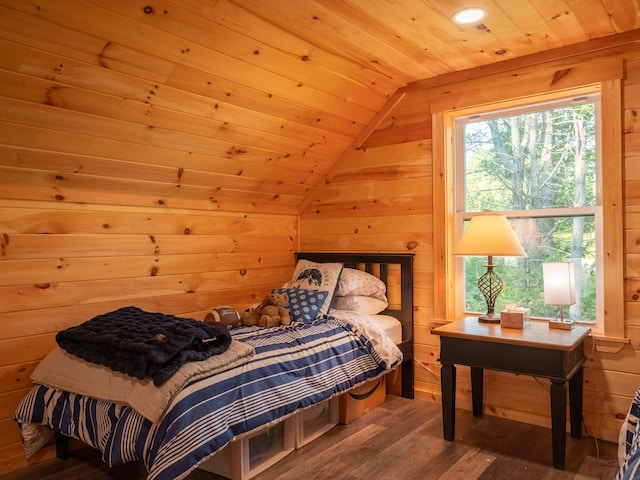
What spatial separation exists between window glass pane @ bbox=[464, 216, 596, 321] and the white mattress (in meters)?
0.49

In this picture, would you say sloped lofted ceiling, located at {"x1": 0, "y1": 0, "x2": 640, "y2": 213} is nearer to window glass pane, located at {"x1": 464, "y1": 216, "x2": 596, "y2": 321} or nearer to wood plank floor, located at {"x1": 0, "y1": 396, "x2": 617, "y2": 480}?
window glass pane, located at {"x1": 464, "y1": 216, "x2": 596, "y2": 321}

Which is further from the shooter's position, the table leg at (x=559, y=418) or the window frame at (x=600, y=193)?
the window frame at (x=600, y=193)

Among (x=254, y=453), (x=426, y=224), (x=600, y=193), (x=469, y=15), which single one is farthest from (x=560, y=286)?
(x=254, y=453)

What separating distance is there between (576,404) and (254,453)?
172cm

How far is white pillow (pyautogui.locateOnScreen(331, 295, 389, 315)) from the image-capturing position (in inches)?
129

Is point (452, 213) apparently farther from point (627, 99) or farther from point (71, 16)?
point (71, 16)

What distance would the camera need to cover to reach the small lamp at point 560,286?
2555 millimetres

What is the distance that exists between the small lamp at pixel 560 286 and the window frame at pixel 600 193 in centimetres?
24

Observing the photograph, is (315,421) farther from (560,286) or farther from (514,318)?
(560,286)

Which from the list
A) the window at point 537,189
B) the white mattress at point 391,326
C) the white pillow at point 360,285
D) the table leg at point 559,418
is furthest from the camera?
the white pillow at point 360,285

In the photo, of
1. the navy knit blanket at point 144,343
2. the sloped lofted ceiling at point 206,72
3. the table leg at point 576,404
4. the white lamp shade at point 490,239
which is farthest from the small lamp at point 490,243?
the navy knit blanket at point 144,343

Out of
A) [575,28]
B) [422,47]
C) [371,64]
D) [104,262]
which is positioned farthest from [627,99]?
[104,262]

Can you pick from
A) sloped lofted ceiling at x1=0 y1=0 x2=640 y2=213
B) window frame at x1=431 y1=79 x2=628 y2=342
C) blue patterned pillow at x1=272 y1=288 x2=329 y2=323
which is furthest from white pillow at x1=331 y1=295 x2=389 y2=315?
sloped lofted ceiling at x1=0 y1=0 x2=640 y2=213

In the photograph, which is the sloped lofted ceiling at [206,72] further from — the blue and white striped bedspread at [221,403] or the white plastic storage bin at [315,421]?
the white plastic storage bin at [315,421]
